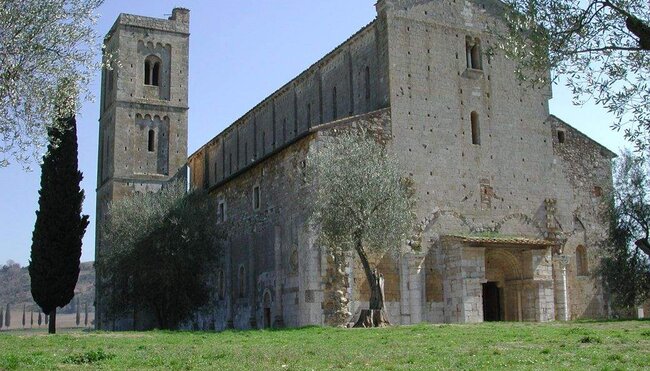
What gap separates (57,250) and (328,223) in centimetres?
1243

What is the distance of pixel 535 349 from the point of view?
13250 mm

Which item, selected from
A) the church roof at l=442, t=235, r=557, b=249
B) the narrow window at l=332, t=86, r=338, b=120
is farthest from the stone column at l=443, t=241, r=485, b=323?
the narrow window at l=332, t=86, r=338, b=120

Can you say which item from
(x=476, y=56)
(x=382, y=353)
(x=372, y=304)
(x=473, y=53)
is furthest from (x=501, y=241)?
(x=382, y=353)

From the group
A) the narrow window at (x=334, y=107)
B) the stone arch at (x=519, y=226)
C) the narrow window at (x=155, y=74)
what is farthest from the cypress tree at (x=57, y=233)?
the stone arch at (x=519, y=226)

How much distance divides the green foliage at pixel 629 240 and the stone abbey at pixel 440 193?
7.30 ft

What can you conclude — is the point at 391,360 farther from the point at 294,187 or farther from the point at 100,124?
the point at 100,124

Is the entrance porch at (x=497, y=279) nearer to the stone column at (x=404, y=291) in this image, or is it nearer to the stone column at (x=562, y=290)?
the stone column at (x=562, y=290)

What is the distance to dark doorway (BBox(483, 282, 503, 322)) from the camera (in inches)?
1152

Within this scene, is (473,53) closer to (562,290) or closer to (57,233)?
(562,290)

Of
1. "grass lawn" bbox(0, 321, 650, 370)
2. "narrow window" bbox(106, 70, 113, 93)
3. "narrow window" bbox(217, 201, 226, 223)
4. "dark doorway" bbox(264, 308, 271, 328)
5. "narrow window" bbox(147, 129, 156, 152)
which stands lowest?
"grass lawn" bbox(0, 321, 650, 370)

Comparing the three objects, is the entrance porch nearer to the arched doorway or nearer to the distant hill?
the arched doorway

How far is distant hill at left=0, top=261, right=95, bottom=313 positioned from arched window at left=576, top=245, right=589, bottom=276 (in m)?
103

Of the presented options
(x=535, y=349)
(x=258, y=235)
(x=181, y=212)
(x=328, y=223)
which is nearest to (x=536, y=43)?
(x=535, y=349)

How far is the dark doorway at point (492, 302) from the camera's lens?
1152 inches
